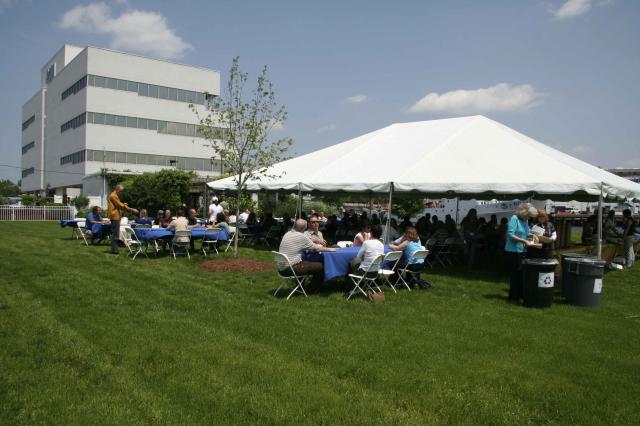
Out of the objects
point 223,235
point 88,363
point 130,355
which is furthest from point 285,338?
point 223,235

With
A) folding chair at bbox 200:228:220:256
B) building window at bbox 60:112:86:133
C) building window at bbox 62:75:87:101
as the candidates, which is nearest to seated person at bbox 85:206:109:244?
folding chair at bbox 200:228:220:256

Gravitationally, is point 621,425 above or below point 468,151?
below

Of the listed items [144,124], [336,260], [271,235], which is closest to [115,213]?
[271,235]

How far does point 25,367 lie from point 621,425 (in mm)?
4905

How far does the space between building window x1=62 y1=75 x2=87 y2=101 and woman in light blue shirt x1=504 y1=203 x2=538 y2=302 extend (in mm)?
45732

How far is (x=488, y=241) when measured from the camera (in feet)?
42.9

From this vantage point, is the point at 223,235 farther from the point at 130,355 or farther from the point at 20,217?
the point at 20,217

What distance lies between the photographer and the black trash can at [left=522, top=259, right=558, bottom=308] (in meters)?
7.23

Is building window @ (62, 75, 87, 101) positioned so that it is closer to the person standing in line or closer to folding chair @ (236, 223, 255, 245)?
folding chair @ (236, 223, 255, 245)

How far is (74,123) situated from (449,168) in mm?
45483

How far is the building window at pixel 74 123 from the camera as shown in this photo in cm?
4537

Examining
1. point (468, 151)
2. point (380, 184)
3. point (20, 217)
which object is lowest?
point (20, 217)

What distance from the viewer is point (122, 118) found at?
150 feet

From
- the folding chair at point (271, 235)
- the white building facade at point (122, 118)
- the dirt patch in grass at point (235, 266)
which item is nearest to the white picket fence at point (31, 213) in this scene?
the white building facade at point (122, 118)
